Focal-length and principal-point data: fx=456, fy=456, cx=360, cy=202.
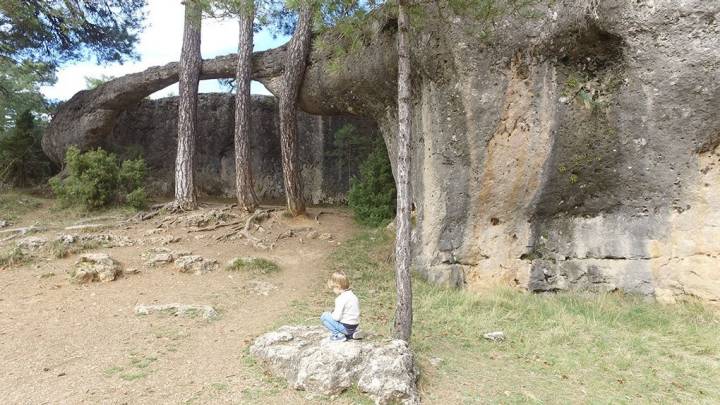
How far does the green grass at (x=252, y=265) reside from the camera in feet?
30.7

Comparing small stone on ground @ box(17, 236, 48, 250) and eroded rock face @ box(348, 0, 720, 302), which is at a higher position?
eroded rock face @ box(348, 0, 720, 302)

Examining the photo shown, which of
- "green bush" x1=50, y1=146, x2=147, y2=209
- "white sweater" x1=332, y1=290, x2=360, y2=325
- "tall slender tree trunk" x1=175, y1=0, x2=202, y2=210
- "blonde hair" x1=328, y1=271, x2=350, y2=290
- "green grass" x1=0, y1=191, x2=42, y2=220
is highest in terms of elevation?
"tall slender tree trunk" x1=175, y1=0, x2=202, y2=210

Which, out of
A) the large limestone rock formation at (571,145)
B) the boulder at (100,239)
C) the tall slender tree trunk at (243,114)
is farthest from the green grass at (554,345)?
the tall slender tree trunk at (243,114)

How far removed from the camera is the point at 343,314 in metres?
4.80

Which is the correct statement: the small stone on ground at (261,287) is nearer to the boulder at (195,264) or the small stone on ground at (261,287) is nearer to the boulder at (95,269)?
the boulder at (195,264)

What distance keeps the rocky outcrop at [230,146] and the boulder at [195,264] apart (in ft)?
25.7

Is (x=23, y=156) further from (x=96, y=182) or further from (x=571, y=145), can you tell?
(x=571, y=145)

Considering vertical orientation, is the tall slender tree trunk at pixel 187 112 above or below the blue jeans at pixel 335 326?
above

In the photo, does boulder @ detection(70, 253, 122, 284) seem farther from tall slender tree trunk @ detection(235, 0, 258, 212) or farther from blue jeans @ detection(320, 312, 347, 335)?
blue jeans @ detection(320, 312, 347, 335)

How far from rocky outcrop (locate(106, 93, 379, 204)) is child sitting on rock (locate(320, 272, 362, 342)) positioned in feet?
40.1

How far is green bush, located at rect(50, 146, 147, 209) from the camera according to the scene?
12830 millimetres

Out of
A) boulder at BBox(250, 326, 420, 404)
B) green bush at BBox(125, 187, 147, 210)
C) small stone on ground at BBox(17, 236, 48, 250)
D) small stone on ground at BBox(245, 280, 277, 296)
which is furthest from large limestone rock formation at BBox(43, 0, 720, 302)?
green bush at BBox(125, 187, 147, 210)

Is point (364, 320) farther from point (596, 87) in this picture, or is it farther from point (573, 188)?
point (596, 87)

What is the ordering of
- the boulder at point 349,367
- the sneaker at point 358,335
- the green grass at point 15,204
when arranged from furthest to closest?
the green grass at point 15,204 → the sneaker at point 358,335 → the boulder at point 349,367
